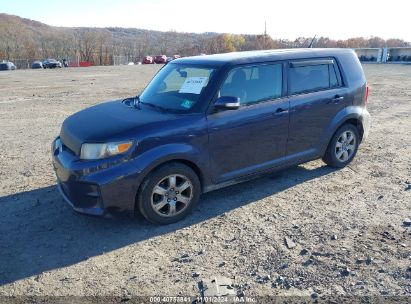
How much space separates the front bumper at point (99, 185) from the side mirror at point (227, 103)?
1.25m

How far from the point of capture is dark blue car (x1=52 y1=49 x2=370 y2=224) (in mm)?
3734

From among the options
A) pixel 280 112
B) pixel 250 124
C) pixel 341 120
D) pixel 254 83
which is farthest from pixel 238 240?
pixel 341 120

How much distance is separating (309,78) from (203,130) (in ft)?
6.49

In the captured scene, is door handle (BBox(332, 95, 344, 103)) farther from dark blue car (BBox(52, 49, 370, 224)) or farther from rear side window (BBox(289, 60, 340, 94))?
rear side window (BBox(289, 60, 340, 94))

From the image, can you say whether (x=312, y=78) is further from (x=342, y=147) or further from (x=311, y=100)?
(x=342, y=147)

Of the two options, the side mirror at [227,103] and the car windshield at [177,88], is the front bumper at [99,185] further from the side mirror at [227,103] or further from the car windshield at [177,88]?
the side mirror at [227,103]

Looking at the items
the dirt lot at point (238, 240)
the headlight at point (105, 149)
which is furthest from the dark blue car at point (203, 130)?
the dirt lot at point (238, 240)

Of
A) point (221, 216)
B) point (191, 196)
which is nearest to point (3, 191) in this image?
point (191, 196)

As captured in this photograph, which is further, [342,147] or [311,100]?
[342,147]

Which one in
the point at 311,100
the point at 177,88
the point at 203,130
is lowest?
the point at 203,130

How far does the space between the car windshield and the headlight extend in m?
0.83

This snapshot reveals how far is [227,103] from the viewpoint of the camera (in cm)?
407

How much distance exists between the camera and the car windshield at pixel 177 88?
429cm

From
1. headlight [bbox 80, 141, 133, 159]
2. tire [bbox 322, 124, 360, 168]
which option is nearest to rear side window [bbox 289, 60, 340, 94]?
tire [bbox 322, 124, 360, 168]
